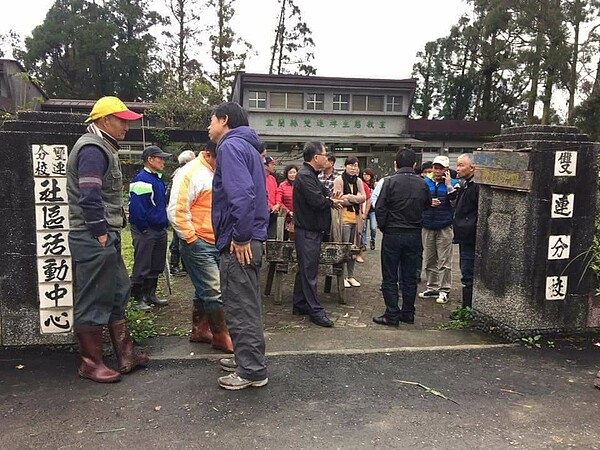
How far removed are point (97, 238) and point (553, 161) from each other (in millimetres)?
3932

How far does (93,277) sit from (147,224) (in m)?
2.34

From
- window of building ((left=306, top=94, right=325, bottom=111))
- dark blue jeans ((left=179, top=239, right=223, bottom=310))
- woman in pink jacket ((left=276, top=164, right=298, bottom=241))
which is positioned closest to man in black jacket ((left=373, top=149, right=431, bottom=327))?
dark blue jeans ((left=179, top=239, right=223, bottom=310))

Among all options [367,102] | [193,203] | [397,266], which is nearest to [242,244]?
[193,203]

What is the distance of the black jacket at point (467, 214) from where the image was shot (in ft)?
18.2

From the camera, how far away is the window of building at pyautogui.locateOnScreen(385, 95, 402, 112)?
27.4m

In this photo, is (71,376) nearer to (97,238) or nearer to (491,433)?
(97,238)

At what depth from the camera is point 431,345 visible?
4.53 metres

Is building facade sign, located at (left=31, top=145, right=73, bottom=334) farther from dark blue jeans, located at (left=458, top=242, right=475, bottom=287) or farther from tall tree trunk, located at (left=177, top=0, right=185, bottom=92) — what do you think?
tall tree trunk, located at (left=177, top=0, right=185, bottom=92)

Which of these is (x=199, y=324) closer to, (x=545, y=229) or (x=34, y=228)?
(x=34, y=228)

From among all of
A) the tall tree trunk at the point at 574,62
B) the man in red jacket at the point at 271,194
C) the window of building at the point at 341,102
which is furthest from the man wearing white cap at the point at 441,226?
the tall tree trunk at the point at 574,62

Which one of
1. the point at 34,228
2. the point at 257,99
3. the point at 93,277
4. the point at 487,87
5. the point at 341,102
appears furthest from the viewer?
the point at 487,87

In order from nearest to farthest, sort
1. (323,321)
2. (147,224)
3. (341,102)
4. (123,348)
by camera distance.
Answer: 1. (123,348)
2. (323,321)
3. (147,224)
4. (341,102)

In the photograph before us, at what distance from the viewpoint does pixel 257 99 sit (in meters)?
26.0

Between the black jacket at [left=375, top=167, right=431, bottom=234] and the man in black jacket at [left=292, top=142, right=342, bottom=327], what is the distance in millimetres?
605
